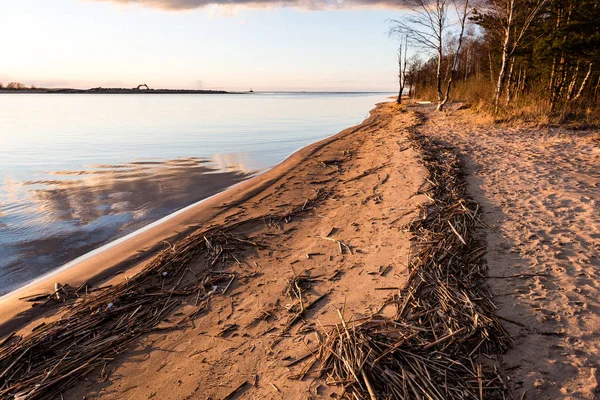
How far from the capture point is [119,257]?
4926 millimetres

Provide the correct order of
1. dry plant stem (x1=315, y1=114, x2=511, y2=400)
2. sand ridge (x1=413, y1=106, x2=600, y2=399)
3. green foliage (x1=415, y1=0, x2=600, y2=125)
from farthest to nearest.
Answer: green foliage (x1=415, y1=0, x2=600, y2=125) < sand ridge (x1=413, y1=106, x2=600, y2=399) < dry plant stem (x1=315, y1=114, x2=511, y2=400)

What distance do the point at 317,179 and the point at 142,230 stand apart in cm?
413

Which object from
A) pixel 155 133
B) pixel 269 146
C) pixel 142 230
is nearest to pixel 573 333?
pixel 142 230

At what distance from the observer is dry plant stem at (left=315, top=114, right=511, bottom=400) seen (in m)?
2.38

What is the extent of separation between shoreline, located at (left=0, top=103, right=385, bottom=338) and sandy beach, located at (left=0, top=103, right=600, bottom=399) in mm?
31

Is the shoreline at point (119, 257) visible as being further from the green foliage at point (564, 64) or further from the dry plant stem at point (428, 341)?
the green foliage at point (564, 64)

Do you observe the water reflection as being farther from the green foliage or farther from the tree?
the tree

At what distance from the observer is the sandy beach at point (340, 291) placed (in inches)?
104

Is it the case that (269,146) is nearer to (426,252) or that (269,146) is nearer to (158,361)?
(426,252)

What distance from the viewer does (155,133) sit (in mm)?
19031

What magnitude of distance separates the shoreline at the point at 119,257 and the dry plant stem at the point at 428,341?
10.1 feet

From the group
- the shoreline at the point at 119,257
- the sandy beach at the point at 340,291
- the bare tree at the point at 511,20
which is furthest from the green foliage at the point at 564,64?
the shoreline at the point at 119,257

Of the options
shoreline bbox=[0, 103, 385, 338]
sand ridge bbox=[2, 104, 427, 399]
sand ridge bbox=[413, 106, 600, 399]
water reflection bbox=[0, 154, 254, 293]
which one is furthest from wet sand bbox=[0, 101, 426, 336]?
sand ridge bbox=[413, 106, 600, 399]

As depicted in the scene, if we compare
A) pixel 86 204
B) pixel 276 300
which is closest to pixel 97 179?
pixel 86 204
